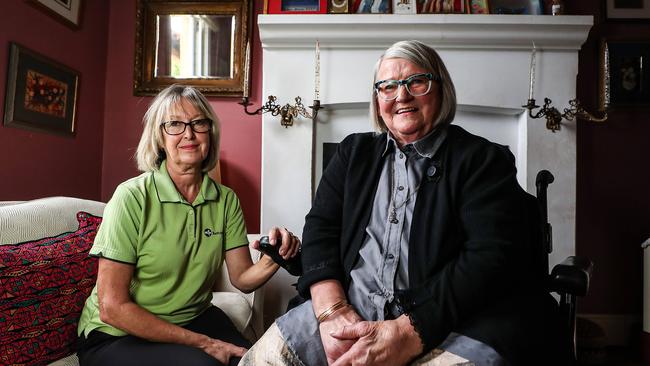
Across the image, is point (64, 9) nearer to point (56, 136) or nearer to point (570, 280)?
point (56, 136)

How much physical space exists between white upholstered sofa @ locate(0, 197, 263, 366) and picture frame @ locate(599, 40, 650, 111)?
7.48ft

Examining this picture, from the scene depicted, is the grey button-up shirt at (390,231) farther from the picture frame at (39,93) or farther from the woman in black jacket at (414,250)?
the picture frame at (39,93)

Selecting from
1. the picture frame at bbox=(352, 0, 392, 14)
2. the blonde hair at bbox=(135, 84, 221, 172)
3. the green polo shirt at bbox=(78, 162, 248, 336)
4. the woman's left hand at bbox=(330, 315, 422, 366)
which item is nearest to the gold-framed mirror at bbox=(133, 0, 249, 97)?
the picture frame at bbox=(352, 0, 392, 14)

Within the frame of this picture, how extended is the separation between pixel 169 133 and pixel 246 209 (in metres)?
1.48

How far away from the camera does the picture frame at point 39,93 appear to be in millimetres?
2129

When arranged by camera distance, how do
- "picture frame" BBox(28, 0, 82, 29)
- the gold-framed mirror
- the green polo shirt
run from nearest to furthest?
the green polo shirt < "picture frame" BBox(28, 0, 82, 29) < the gold-framed mirror

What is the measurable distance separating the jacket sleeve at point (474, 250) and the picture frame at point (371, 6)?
5.43ft

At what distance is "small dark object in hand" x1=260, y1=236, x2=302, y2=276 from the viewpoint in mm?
1243

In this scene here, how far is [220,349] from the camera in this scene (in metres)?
1.25

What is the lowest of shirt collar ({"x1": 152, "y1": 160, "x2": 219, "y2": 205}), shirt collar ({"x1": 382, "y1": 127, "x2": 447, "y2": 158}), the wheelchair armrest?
the wheelchair armrest

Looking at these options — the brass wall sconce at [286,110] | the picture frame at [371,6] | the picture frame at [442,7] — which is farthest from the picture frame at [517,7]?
the brass wall sconce at [286,110]

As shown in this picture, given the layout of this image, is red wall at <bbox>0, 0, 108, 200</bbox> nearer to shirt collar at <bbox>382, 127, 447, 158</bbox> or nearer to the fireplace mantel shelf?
the fireplace mantel shelf

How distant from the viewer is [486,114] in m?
2.62

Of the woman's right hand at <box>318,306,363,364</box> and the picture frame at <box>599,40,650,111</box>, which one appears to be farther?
the picture frame at <box>599,40,650,111</box>
